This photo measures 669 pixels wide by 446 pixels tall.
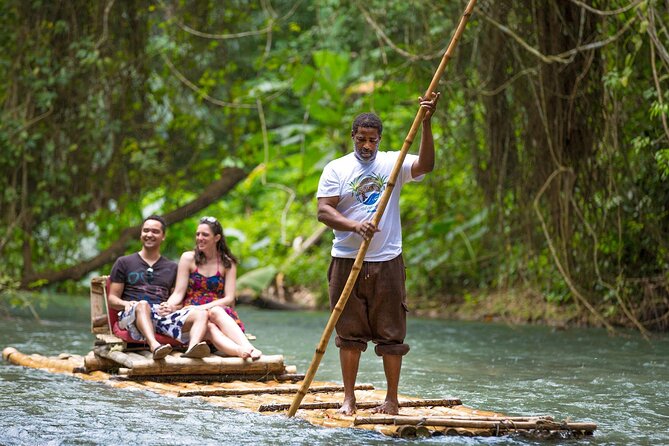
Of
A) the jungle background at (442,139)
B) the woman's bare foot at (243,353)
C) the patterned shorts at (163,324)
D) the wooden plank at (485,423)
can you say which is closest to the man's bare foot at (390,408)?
the wooden plank at (485,423)

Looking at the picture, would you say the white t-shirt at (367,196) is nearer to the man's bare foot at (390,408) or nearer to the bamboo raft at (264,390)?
the man's bare foot at (390,408)

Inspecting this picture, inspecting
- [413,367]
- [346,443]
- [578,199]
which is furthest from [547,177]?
[346,443]

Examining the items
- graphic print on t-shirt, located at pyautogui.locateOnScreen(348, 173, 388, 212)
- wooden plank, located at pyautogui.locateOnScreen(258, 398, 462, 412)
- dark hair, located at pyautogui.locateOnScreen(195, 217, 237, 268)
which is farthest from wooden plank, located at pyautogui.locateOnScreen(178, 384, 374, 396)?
dark hair, located at pyautogui.locateOnScreen(195, 217, 237, 268)

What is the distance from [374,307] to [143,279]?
2.61 meters

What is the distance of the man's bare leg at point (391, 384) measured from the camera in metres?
5.17

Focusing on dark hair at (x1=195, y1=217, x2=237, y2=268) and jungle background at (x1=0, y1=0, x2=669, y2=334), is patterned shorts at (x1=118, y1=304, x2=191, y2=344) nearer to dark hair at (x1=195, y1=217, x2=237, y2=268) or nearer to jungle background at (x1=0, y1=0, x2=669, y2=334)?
dark hair at (x1=195, y1=217, x2=237, y2=268)

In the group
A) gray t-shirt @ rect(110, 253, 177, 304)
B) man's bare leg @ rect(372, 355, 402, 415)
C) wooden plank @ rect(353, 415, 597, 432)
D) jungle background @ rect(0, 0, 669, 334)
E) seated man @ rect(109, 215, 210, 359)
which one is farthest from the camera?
jungle background @ rect(0, 0, 669, 334)

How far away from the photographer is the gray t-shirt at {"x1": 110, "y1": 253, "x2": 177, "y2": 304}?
7348mm

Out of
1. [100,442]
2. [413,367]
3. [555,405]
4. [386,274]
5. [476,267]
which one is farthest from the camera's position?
[476,267]

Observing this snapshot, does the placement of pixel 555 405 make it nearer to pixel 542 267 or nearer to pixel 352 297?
pixel 352 297

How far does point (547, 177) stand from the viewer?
932 centimetres

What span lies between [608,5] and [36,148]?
6343 millimetres

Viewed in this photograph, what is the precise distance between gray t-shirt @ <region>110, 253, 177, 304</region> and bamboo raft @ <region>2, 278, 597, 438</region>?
154 millimetres

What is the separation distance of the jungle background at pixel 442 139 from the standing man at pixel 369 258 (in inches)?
107
